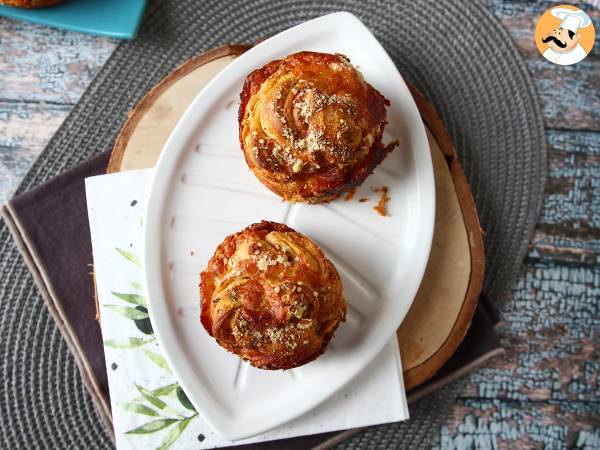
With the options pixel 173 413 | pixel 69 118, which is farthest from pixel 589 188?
pixel 69 118

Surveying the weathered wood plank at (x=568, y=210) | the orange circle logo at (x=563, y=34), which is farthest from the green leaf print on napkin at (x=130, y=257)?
the orange circle logo at (x=563, y=34)

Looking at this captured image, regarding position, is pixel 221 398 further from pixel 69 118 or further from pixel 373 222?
pixel 69 118

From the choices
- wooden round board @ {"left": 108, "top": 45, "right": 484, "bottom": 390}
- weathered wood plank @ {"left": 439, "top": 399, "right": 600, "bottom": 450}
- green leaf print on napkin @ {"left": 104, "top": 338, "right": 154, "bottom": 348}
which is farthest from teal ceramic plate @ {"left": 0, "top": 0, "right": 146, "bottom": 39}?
weathered wood plank @ {"left": 439, "top": 399, "right": 600, "bottom": 450}

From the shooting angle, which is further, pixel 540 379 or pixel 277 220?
pixel 540 379

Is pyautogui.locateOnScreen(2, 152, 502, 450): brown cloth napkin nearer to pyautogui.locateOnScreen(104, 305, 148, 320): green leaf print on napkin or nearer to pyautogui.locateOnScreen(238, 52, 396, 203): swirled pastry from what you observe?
pyautogui.locateOnScreen(104, 305, 148, 320): green leaf print on napkin

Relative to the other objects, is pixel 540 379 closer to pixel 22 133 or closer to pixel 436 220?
pixel 436 220

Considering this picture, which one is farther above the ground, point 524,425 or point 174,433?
point 174,433

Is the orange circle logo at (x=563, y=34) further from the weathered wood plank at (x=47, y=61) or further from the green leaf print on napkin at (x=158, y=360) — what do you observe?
the green leaf print on napkin at (x=158, y=360)

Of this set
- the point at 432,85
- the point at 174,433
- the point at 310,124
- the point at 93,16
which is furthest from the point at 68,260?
the point at 432,85
